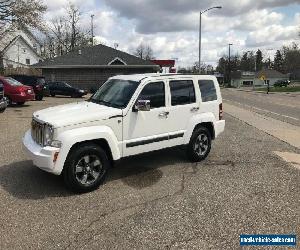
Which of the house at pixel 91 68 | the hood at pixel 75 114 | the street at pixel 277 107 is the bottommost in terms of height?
the street at pixel 277 107

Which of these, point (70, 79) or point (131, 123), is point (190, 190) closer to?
point (131, 123)

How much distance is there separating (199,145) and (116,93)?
2306mm

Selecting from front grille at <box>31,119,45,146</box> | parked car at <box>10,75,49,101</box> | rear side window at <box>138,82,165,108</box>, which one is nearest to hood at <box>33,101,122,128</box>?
front grille at <box>31,119,45,146</box>

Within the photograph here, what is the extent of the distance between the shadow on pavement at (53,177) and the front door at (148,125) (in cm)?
24

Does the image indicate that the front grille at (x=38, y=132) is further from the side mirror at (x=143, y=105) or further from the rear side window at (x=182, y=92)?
the rear side window at (x=182, y=92)

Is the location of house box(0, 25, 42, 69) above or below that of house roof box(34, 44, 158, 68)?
above

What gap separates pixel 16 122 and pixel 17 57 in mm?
50379

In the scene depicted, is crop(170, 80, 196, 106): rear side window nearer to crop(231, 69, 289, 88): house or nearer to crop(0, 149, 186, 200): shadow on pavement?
crop(0, 149, 186, 200): shadow on pavement

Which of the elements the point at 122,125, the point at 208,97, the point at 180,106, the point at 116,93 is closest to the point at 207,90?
the point at 208,97

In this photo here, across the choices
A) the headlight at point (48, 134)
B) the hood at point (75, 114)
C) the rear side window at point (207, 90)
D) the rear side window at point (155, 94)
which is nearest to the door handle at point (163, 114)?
the rear side window at point (155, 94)

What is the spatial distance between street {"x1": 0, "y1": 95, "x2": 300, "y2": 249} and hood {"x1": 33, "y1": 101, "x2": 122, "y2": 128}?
1.18m

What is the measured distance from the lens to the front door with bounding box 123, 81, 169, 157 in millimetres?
6637

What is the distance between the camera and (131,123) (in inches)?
261

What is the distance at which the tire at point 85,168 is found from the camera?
5910mm
